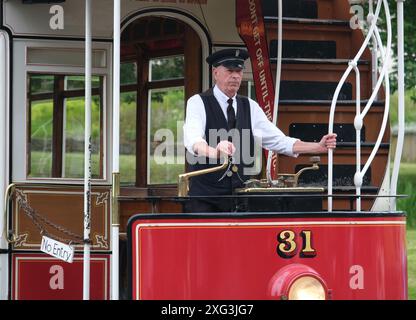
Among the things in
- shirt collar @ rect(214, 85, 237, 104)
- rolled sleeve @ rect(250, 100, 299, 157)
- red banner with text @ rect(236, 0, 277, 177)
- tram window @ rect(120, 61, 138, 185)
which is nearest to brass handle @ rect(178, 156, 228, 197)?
shirt collar @ rect(214, 85, 237, 104)

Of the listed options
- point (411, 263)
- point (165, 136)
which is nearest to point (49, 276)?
point (165, 136)

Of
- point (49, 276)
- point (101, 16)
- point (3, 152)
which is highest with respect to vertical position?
point (101, 16)

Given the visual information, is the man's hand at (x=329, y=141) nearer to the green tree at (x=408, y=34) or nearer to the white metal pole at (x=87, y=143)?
the white metal pole at (x=87, y=143)

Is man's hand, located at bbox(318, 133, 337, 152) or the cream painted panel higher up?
the cream painted panel

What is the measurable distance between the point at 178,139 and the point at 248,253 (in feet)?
9.80

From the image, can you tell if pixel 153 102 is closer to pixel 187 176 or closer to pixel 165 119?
pixel 165 119

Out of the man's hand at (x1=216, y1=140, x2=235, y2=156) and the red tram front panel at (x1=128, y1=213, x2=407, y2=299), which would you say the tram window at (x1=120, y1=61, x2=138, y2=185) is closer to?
the red tram front panel at (x1=128, y1=213, x2=407, y2=299)

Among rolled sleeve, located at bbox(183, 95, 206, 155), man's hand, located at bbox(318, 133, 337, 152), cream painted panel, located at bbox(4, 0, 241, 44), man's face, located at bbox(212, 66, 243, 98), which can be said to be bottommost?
man's hand, located at bbox(318, 133, 337, 152)

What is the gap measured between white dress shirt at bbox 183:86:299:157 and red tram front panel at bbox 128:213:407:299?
53 cm

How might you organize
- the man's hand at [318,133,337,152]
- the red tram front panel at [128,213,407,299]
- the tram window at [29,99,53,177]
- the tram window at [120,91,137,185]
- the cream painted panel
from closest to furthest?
the red tram front panel at [128,213,407,299]
the man's hand at [318,133,337,152]
the cream painted panel
the tram window at [29,99,53,177]
the tram window at [120,91,137,185]

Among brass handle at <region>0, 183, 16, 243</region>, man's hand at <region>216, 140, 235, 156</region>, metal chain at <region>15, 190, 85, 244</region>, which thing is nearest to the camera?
man's hand at <region>216, 140, 235, 156</region>

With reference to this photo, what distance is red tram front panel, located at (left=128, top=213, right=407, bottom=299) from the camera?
6.60 meters

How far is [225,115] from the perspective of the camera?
7086 millimetres
